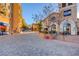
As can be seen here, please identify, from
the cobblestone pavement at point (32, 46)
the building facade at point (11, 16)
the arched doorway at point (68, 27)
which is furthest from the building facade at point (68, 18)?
the building facade at point (11, 16)

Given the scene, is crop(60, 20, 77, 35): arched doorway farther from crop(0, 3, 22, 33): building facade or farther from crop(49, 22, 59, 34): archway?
crop(0, 3, 22, 33): building facade

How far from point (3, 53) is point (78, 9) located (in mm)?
1083

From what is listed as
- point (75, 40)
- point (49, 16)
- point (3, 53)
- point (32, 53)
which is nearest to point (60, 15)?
point (49, 16)

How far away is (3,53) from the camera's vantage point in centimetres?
341

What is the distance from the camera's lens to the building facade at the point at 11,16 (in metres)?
3.50

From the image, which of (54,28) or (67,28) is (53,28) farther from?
(67,28)

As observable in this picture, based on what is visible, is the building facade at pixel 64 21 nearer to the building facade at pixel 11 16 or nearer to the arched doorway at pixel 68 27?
the arched doorway at pixel 68 27

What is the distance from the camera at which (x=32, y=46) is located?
11.4 ft

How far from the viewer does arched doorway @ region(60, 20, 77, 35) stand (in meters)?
3.49

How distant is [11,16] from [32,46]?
1.55ft

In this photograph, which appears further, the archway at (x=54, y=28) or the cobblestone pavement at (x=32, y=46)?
the archway at (x=54, y=28)

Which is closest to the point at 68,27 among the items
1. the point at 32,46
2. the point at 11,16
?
the point at 32,46

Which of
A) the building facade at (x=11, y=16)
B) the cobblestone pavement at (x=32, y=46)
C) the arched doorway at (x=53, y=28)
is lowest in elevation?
the cobblestone pavement at (x=32, y=46)

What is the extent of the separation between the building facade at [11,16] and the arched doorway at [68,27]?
550 millimetres
